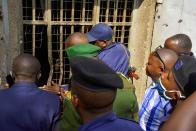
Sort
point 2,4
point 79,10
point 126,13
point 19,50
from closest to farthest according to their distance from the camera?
point 2,4
point 19,50
point 79,10
point 126,13

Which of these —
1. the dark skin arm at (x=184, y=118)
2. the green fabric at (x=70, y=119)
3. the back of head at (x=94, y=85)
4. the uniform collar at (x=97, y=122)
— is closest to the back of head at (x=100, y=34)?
the green fabric at (x=70, y=119)

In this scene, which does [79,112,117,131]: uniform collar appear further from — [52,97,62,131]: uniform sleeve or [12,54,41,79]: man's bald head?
[12,54,41,79]: man's bald head

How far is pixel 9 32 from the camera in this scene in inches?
185

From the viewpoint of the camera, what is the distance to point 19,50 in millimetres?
4918

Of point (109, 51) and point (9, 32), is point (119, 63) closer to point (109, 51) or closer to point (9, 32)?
point (109, 51)

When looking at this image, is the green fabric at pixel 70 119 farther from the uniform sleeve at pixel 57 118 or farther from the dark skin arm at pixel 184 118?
the dark skin arm at pixel 184 118

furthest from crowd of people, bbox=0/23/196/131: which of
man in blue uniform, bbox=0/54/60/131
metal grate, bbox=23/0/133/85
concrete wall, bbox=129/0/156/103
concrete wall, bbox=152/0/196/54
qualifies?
concrete wall, bbox=129/0/156/103

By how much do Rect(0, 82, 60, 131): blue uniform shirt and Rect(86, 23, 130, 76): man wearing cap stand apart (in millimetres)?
1011

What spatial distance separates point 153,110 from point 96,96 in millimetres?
1327

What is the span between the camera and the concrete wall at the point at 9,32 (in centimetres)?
462

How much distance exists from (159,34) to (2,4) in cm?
271

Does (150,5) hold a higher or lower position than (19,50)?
higher

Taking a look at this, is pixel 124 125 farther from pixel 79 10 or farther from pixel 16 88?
pixel 79 10

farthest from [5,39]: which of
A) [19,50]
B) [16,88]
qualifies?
[16,88]
